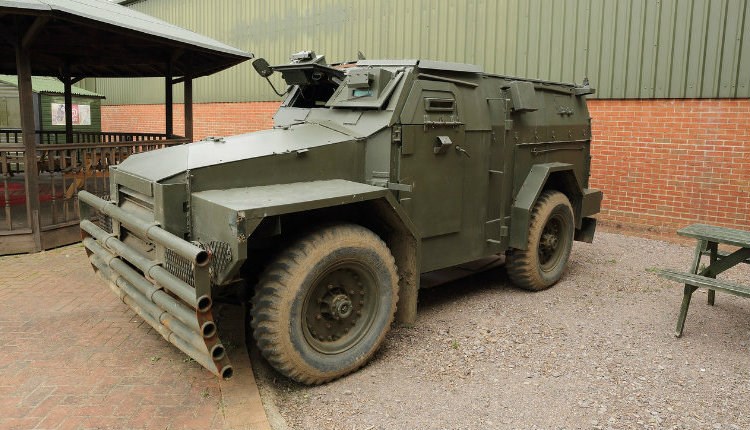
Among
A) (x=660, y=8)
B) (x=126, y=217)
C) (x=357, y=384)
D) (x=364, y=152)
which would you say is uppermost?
(x=660, y=8)

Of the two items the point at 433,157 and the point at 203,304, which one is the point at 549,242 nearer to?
the point at 433,157

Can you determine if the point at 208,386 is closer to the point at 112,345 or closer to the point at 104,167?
the point at 112,345

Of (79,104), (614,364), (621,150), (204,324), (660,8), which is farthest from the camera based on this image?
(79,104)

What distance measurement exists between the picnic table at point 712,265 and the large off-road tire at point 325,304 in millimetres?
2378

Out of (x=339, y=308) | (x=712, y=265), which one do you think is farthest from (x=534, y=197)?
(x=339, y=308)

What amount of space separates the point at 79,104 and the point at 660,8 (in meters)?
16.7

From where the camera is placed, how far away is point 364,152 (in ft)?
14.9

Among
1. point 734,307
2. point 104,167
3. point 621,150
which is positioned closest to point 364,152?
point 734,307

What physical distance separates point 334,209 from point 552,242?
9.73 ft

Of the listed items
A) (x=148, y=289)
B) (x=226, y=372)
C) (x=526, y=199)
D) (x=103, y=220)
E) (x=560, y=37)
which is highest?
(x=560, y=37)

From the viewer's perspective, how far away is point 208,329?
10.9ft

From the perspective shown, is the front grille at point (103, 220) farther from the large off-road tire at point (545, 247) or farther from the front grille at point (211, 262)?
the large off-road tire at point (545, 247)

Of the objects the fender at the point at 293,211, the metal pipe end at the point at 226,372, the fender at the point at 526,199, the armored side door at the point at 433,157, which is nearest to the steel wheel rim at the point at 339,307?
the fender at the point at 293,211

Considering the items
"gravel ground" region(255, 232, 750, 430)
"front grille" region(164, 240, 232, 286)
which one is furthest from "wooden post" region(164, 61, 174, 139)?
"front grille" region(164, 240, 232, 286)
